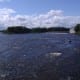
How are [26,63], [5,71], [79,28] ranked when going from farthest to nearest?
[79,28]
[26,63]
[5,71]

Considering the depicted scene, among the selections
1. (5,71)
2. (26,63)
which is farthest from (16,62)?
(5,71)

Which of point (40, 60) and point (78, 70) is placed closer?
point (78, 70)

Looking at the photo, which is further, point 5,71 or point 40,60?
point 40,60

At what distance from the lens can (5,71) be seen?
27.5 metres

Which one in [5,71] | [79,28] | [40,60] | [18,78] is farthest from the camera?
[79,28]

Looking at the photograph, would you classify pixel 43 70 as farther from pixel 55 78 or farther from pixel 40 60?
pixel 40 60

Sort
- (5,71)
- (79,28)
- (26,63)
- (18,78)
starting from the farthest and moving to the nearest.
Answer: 1. (79,28)
2. (26,63)
3. (5,71)
4. (18,78)

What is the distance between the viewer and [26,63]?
105 feet

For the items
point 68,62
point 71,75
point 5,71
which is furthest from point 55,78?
point 68,62

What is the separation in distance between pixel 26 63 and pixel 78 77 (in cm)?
963

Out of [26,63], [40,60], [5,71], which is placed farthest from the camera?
[40,60]

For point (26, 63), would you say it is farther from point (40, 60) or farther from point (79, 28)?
point (79, 28)

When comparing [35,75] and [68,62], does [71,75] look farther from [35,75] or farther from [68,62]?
[68,62]

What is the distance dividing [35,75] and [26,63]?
665 centimetres
